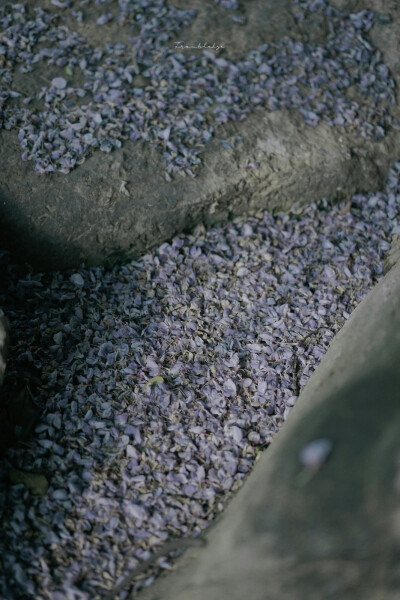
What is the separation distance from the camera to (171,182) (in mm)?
2938

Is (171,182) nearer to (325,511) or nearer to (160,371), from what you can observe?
(160,371)

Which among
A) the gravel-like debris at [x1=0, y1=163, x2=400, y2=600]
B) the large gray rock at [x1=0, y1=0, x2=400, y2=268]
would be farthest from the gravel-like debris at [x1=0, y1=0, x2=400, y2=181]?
the gravel-like debris at [x1=0, y1=163, x2=400, y2=600]

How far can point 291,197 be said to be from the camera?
3150mm

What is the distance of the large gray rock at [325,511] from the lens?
1537mm

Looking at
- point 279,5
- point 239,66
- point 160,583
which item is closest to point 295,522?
point 160,583

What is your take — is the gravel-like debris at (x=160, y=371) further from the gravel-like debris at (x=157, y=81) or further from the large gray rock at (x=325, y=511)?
the gravel-like debris at (x=157, y=81)

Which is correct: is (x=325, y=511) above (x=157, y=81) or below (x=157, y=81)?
below

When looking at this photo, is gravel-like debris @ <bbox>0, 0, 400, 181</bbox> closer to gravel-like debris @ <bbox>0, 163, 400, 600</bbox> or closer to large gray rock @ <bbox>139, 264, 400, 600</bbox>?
gravel-like debris @ <bbox>0, 163, 400, 600</bbox>

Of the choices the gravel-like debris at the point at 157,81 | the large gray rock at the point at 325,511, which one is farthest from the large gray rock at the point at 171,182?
the large gray rock at the point at 325,511

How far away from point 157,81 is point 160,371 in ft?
5.61

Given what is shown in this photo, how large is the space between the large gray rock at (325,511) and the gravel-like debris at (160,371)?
217mm

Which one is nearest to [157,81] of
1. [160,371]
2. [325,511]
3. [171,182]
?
[171,182]

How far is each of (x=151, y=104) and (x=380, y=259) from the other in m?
1.45

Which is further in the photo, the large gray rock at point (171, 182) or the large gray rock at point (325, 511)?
the large gray rock at point (171, 182)
